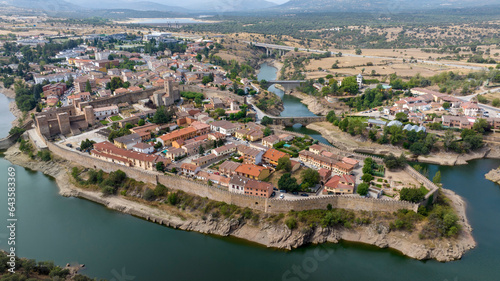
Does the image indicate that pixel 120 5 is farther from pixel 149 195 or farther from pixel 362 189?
pixel 362 189

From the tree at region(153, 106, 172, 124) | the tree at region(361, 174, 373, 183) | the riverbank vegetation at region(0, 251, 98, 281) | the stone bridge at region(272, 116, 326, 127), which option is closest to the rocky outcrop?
the tree at region(361, 174, 373, 183)

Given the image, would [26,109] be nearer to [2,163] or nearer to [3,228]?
[2,163]

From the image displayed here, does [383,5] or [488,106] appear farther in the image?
[383,5]

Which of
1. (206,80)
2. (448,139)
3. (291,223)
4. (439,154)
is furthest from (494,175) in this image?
(206,80)

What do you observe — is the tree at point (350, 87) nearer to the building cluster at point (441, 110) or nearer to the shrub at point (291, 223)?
the building cluster at point (441, 110)

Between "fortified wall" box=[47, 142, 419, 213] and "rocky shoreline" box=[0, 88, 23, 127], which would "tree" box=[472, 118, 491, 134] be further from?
"rocky shoreline" box=[0, 88, 23, 127]

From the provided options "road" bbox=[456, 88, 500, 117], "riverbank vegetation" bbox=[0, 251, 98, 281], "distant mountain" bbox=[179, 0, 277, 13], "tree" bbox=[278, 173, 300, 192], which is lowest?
"riverbank vegetation" bbox=[0, 251, 98, 281]

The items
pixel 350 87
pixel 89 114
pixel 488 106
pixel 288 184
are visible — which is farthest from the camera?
pixel 350 87

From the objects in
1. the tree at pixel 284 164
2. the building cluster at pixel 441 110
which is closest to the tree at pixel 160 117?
the tree at pixel 284 164
